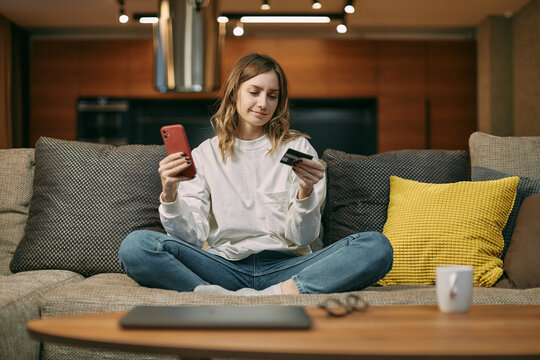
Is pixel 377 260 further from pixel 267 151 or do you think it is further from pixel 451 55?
pixel 451 55

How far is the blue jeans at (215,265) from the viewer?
56.0 inches

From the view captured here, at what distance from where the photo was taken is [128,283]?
1.58 m

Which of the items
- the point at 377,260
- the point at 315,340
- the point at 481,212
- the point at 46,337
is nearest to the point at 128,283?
the point at 377,260

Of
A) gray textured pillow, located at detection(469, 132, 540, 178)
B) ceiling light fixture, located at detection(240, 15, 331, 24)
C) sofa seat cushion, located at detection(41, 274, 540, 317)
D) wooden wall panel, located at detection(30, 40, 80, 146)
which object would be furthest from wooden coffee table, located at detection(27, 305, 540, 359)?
wooden wall panel, located at detection(30, 40, 80, 146)

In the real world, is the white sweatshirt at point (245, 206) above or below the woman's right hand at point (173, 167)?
below

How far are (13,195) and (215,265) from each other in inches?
36.8

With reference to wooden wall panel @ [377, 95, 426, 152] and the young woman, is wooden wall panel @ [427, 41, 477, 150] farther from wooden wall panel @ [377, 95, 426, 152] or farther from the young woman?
the young woman

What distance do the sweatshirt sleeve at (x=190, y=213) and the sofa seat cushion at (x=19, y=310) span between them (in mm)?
373

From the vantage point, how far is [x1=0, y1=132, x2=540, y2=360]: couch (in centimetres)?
139

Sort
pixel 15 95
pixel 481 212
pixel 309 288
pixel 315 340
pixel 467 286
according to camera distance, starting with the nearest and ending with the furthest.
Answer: pixel 315 340, pixel 467 286, pixel 309 288, pixel 481 212, pixel 15 95

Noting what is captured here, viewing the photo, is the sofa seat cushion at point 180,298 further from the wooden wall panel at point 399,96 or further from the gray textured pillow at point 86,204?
the wooden wall panel at point 399,96

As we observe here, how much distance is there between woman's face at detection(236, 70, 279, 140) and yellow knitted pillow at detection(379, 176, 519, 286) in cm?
55

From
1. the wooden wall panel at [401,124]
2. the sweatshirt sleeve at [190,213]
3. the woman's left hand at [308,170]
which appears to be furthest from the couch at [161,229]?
the wooden wall panel at [401,124]

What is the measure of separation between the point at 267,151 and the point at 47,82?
4.37m
